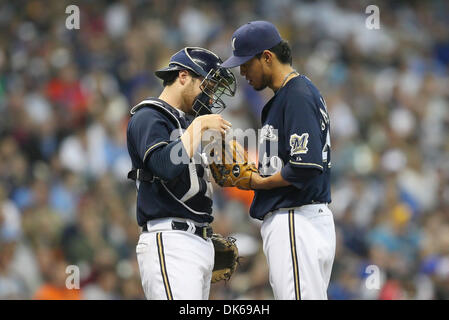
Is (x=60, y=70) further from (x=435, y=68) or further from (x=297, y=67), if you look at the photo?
(x=435, y=68)

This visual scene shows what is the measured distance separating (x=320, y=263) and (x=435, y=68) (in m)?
7.95

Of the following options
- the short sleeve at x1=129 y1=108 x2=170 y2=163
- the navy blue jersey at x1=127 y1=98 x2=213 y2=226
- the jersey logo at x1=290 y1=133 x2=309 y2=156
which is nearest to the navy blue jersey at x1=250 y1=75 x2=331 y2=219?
the jersey logo at x1=290 y1=133 x2=309 y2=156

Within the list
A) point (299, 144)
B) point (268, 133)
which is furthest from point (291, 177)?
point (268, 133)

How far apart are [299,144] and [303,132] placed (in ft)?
0.22

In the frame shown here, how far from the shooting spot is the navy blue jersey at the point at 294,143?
162 inches

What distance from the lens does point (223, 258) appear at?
15.2 feet

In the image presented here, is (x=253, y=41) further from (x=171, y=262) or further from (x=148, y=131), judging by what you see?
(x=171, y=262)

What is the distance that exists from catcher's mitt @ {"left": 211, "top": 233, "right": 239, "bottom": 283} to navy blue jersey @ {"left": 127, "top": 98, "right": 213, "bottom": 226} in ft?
1.07

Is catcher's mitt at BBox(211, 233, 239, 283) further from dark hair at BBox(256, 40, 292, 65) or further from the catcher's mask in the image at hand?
dark hair at BBox(256, 40, 292, 65)

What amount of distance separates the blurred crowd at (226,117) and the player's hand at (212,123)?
9.85 feet

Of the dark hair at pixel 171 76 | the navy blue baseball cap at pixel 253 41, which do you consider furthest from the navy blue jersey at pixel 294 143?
the dark hair at pixel 171 76

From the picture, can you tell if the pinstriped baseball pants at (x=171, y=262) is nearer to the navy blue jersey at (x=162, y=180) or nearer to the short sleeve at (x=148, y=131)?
the navy blue jersey at (x=162, y=180)

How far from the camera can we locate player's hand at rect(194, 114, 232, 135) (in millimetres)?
4082
